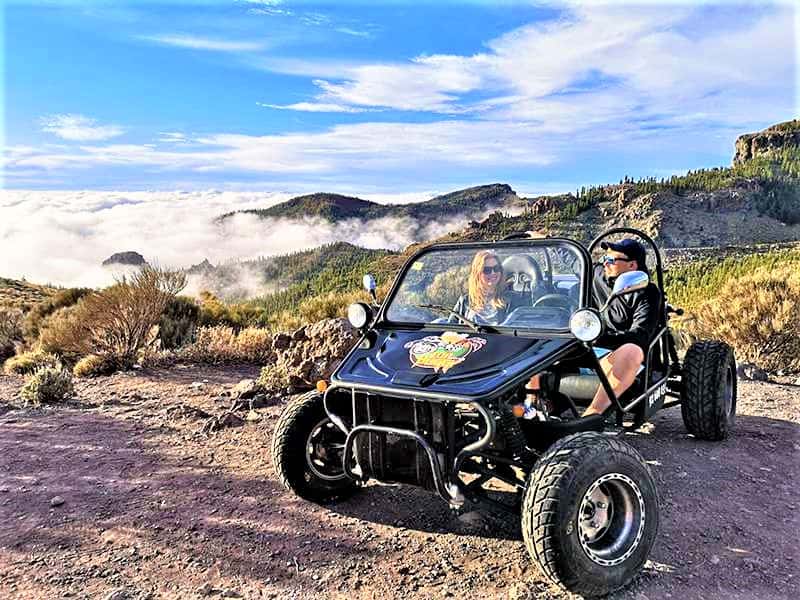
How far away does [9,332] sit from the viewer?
16.9 metres

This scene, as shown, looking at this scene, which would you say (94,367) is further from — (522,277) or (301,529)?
(522,277)

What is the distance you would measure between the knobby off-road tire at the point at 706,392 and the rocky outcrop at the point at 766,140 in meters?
107

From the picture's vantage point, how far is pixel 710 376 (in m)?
5.82

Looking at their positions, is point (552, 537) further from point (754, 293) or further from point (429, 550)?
point (754, 293)

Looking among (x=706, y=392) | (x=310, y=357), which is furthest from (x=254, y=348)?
(x=706, y=392)

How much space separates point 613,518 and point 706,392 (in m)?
2.70

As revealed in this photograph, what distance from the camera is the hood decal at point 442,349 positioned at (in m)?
3.92

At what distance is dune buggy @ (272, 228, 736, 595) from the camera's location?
338 centimetres

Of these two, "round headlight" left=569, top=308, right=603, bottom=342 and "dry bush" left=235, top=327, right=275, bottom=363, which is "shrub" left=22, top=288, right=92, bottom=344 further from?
"round headlight" left=569, top=308, right=603, bottom=342

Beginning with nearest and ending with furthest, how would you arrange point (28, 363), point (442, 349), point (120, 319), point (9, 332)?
point (442, 349) < point (120, 319) < point (28, 363) < point (9, 332)

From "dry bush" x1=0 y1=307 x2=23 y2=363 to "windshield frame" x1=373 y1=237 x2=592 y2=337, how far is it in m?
13.9

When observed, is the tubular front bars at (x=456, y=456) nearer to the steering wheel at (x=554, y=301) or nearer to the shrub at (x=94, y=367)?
the steering wheel at (x=554, y=301)

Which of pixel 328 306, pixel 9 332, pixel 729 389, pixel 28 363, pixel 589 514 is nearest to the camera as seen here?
pixel 589 514

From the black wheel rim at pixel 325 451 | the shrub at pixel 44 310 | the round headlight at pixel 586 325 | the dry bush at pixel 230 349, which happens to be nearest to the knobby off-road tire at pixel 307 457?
the black wheel rim at pixel 325 451
